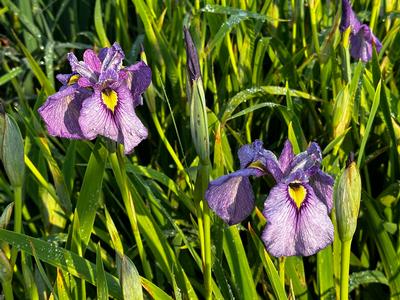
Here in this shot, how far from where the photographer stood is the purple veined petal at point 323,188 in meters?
1.13

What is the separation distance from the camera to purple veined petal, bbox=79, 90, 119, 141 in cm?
114

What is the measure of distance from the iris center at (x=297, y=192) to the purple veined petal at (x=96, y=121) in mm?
330

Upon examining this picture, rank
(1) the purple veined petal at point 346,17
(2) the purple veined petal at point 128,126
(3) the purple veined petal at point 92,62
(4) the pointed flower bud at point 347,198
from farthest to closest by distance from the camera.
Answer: (1) the purple veined petal at point 346,17 < (3) the purple veined petal at point 92,62 < (2) the purple veined petal at point 128,126 < (4) the pointed flower bud at point 347,198

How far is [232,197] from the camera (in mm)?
1122

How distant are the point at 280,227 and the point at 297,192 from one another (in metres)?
0.08

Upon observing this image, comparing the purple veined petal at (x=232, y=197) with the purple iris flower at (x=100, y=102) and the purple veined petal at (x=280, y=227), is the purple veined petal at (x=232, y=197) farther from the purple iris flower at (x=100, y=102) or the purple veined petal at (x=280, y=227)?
the purple iris flower at (x=100, y=102)

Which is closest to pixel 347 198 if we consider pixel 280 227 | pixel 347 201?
pixel 347 201

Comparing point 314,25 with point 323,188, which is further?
point 314,25

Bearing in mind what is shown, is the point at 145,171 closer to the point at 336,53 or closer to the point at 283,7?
the point at 336,53

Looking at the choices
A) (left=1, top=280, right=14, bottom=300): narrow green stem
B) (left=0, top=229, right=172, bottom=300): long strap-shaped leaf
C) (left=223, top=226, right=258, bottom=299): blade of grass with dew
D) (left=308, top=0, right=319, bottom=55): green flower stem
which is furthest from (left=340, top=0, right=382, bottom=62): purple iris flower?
(left=1, top=280, right=14, bottom=300): narrow green stem

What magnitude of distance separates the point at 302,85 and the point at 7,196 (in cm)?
95

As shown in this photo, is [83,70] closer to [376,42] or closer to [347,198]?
[347,198]

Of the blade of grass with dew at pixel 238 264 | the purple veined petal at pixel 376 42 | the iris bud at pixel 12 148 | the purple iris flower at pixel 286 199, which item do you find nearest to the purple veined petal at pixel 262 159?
the purple iris flower at pixel 286 199

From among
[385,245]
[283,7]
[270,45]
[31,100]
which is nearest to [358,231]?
[385,245]
